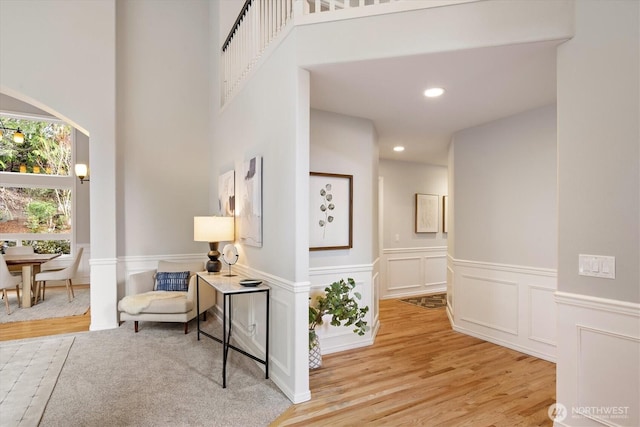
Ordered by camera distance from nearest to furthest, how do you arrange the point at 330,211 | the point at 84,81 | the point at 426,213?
1. the point at 330,211
2. the point at 84,81
3. the point at 426,213

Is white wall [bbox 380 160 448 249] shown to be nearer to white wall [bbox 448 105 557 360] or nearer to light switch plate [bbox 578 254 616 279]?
white wall [bbox 448 105 557 360]

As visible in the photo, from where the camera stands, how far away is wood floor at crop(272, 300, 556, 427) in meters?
2.33

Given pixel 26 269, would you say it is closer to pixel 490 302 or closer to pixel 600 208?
pixel 490 302

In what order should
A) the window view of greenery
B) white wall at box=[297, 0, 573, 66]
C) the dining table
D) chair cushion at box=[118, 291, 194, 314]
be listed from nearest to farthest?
white wall at box=[297, 0, 573, 66], chair cushion at box=[118, 291, 194, 314], the dining table, the window view of greenery

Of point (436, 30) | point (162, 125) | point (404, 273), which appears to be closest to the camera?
point (436, 30)

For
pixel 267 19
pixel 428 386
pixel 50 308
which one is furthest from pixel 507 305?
pixel 50 308

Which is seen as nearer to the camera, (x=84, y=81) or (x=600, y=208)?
(x=600, y=208)

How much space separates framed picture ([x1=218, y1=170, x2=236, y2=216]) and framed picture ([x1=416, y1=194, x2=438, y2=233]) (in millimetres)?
3547

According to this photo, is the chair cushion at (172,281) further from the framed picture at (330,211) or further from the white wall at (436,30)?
the white wall at (436,30)

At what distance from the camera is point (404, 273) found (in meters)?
6.11

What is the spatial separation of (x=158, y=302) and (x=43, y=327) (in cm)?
164

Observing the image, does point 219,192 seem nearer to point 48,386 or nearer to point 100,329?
point 100,329

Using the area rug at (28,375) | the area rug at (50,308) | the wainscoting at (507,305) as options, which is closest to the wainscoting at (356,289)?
the wainscoting at (507,305)

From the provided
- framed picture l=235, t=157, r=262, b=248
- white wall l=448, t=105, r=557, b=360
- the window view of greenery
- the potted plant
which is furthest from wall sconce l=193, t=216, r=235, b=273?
the window view of greenery
